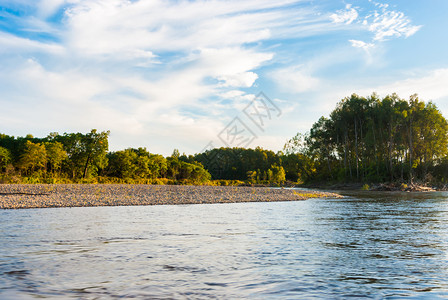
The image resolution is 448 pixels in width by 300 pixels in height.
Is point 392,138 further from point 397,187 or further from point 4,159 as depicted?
point 4,159

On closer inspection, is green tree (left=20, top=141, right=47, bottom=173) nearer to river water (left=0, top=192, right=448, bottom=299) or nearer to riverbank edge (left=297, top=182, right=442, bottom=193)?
river water (left=0, top=192, right=448, bottom=299)

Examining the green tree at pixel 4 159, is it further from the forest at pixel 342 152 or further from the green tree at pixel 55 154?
the green tree at pixel 55 154

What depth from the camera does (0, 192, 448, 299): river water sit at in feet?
19.4

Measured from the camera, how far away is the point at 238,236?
11.8 m

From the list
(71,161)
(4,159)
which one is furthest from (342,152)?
(4,159)

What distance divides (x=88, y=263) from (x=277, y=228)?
26.1 ft

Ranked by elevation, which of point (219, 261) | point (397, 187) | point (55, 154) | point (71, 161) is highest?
point (55, 154)

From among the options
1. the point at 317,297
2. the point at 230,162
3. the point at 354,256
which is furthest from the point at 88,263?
the point at 230,162

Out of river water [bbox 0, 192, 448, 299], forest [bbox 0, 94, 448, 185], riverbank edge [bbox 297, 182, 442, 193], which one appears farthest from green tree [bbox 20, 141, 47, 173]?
riverbank edge [bbox 297, 182, 442, 193]

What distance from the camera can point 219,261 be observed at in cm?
816

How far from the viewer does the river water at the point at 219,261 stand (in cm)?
592

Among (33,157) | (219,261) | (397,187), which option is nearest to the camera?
(219,261)

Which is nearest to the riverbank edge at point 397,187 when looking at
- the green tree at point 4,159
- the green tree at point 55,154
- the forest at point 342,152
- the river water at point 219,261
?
the forest at point 342,152

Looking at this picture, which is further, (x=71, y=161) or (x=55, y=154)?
(x=71, y=161)
